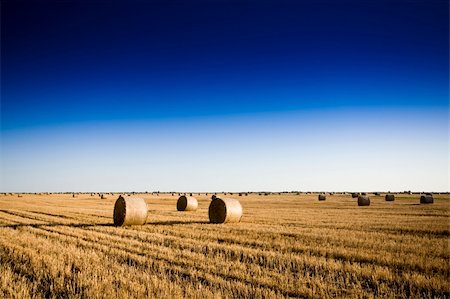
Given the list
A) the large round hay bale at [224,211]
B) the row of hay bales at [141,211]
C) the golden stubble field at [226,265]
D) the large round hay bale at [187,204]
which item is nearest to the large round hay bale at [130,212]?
the row of hay bales at [141,211]

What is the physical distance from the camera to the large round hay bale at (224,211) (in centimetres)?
1892

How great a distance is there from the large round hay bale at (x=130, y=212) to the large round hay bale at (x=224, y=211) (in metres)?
3.47

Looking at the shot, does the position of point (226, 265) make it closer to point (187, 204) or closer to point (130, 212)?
point (130, 212)

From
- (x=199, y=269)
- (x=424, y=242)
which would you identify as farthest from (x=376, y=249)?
(x=199, y=269)

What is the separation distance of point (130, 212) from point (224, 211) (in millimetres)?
4435

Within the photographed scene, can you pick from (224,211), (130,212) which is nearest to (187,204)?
(224,211)

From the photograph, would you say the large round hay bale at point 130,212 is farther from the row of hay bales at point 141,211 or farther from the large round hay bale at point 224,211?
the large round hay bale at point 224,211

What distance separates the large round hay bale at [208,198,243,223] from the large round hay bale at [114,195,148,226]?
11.4 feet

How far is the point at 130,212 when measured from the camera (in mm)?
17516

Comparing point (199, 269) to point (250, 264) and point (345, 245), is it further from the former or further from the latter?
point (345, 245)

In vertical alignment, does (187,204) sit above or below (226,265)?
below

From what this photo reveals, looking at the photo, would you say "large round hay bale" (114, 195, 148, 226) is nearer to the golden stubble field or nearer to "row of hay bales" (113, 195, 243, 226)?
"row of hay bales" (113, 195, 243, 226)

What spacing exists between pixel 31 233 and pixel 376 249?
39.4 feet

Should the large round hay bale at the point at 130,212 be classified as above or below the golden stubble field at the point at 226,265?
above
